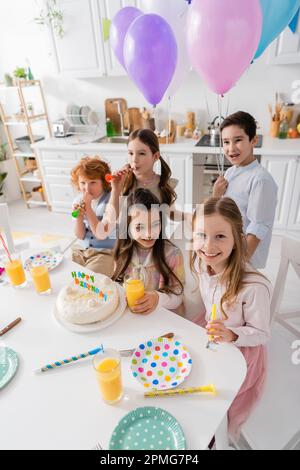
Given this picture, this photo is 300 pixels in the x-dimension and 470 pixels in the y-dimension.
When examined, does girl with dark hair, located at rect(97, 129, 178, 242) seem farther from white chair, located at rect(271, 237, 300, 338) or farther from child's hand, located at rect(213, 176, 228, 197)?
white chair, located at rect(271, 237, 300, 338)

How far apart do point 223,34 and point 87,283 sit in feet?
3.67

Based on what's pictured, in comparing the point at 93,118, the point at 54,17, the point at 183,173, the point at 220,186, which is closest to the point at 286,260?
the point at 220,186

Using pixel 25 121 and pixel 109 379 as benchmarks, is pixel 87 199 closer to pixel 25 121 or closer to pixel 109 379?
pixel 109 379

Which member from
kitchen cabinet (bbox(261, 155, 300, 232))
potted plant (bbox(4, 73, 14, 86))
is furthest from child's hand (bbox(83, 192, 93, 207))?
potted plant (bbox(4, 73, 14, 86))

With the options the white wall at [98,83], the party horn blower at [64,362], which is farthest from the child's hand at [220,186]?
the white wall at [98,83]

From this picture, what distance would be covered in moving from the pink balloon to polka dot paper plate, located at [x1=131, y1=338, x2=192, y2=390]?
116cm

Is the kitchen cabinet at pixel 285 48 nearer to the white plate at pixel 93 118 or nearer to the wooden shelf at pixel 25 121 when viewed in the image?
the white plate at pixel 93 118

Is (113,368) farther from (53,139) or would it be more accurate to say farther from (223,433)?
(53,139)

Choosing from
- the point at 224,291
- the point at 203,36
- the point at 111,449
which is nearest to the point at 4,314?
the point at 111,449

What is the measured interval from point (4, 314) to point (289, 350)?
53.9 inches

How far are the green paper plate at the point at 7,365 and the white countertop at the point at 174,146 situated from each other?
7.62 feet

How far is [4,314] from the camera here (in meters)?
1.18

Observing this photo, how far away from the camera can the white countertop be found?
8.70 feet

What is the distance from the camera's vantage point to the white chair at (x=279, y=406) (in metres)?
1.25
